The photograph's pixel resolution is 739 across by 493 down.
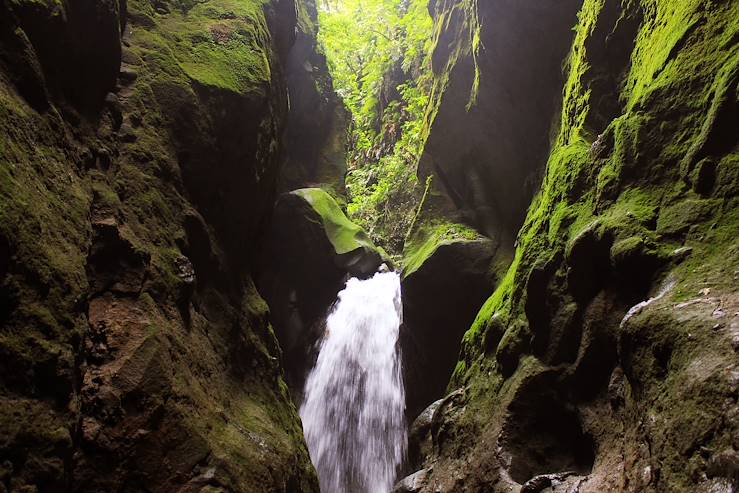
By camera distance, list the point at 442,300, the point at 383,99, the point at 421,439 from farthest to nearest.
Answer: the point at 383,99 < the point at 442,300 < the point at 421,439

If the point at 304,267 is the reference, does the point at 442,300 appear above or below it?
below

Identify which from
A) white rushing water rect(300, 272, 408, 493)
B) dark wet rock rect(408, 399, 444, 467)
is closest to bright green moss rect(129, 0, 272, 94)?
dark wet rock rect(408, 399, 444, 467)

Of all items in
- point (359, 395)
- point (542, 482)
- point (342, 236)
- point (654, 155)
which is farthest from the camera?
point (342, 236)

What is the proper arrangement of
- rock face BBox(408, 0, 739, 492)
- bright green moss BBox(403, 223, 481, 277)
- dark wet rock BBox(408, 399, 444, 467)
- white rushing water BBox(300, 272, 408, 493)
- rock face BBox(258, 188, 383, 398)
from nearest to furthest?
rock face BBox(408, 0, 739, 492), dark wet rock BBox(408, 399, 444, 467), white rushing water BBox(300, 272, 408, 493), bright green moss BBox(403, 223, 481, 277), rock face BBox(258, 188, 383, 398)

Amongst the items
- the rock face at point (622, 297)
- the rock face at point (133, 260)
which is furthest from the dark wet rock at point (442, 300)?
the rock face at point (133, 260)

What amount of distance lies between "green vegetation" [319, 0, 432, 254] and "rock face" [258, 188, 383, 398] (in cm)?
295

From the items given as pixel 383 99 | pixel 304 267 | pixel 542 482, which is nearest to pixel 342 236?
pixel 304 267

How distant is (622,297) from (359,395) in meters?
6.28

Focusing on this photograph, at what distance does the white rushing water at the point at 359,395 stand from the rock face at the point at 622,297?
1608 millimetres

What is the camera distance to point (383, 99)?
17906mm

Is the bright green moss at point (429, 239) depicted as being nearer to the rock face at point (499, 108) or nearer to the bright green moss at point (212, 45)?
the rock face at point (499, 108)

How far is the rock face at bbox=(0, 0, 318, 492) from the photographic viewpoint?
2.78 metres

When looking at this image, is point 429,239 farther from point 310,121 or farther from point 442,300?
point 310,121

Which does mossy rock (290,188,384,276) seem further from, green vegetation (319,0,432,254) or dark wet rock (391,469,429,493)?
dark wet rock (391,469,429,493)
